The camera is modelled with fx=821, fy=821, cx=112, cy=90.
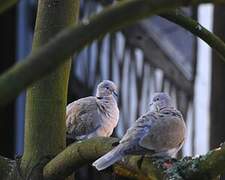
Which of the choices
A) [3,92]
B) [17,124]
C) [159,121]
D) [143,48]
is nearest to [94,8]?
[143,48]

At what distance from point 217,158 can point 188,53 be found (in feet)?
15.7

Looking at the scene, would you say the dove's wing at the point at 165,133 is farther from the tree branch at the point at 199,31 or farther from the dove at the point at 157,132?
the tree branch at the point at 199,31

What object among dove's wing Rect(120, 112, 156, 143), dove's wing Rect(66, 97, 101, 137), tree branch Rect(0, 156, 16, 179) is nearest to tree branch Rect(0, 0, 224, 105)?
tree branch Rect(0, 156, 16, 179)

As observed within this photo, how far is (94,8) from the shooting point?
5492 millimetres

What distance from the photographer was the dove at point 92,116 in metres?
2.54

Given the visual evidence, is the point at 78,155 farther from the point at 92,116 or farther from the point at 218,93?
the point at 218,93

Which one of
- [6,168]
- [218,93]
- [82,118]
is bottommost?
[6,168]

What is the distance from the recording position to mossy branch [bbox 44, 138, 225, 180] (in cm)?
147

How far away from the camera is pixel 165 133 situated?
6.84 ft

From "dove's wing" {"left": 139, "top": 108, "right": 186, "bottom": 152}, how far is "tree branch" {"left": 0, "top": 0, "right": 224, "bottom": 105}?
0.89 meters

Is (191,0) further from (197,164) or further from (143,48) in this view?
(143,48)

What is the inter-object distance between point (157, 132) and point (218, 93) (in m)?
1.74

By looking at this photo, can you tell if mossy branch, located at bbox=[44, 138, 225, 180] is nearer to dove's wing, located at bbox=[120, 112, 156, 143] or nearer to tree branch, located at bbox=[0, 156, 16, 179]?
tree branch, located at bbox=[0, 156, 16, 179]

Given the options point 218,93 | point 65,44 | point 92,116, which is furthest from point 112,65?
point 65,44
